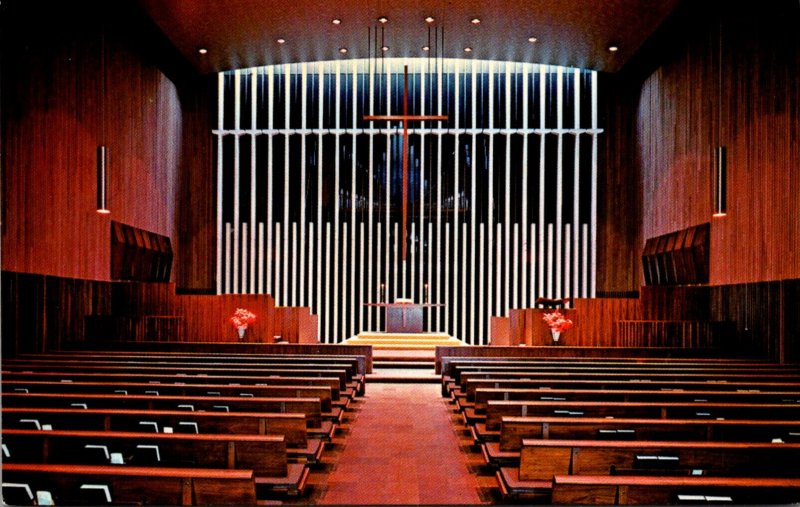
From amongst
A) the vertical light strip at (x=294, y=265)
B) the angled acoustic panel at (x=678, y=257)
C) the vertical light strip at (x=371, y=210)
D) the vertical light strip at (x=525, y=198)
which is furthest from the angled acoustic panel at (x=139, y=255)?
the angled acoustic panel at (x=678, y=257)

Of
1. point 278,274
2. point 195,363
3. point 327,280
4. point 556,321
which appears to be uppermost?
point 278,274

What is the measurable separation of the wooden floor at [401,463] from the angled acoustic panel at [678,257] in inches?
211

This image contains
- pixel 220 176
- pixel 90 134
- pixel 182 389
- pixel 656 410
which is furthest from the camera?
pixel 220 176

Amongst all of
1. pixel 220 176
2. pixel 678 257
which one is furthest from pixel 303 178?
pixel 678 257

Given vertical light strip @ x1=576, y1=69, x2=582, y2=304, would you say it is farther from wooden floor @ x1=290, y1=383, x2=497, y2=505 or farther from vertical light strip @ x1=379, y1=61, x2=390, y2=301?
wooden floor @ x1=290, y1=383, x2=497, y2=505

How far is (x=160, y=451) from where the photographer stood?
127 inches

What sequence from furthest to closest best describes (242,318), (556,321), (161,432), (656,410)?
(242,318) → (556,321) → (656,410) → (161,432)

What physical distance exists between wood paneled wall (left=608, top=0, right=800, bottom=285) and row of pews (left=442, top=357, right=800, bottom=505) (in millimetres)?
3695

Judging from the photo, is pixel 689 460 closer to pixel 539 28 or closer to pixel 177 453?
pixel 177 453

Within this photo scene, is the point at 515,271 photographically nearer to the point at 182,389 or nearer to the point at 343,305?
the point at 343,305

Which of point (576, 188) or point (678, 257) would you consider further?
point (576, 188)

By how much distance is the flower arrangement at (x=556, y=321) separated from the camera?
394 inches

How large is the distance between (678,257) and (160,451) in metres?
9.84

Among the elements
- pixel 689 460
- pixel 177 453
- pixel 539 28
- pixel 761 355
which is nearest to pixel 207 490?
pixel 177 453
